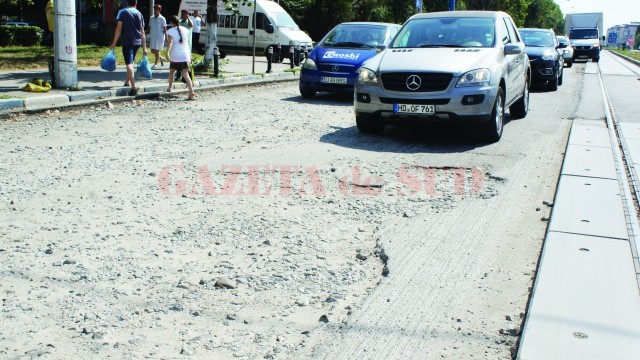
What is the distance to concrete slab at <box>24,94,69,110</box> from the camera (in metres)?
11.0

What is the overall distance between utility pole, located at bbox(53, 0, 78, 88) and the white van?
13090mm

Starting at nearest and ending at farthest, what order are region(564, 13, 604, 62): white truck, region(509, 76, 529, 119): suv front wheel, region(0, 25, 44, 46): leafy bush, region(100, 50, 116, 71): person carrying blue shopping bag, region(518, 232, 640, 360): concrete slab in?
1. region(518, 232, 640, 360): concrete slab
2. region(509, 76, 529, 119): suv front wheel
3. region(100, 50, 116, 71): person carrying blue shopping bag
4. region(0, 25, 44, 46): leafy bush
5. region(564, 13, 604, 62): white truck

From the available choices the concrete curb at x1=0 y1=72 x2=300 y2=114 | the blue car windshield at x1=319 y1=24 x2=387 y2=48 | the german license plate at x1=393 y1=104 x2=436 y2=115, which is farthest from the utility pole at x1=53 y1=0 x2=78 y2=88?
the german license plate at x1=393 y1=104 x2=436 y2=115

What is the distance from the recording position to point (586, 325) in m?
3.55

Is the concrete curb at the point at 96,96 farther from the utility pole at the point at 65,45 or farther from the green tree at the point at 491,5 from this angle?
the green tree at the point at 491,5

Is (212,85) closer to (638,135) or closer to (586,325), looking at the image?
(638,135)

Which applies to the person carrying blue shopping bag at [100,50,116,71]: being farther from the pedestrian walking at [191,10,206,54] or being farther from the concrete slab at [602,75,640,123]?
A: the pedestrian walking at [191,10,206,54]

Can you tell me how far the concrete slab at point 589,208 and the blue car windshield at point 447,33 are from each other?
10.9ft

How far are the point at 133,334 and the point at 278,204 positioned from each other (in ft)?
8.52

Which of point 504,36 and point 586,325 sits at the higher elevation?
point 504,36

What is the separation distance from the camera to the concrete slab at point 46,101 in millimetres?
10984

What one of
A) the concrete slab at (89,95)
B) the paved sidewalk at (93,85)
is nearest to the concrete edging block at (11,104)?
the paved sidewalk at (93,85)

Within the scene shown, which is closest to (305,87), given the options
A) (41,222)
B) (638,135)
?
(638,135)

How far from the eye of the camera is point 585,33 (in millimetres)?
46375
